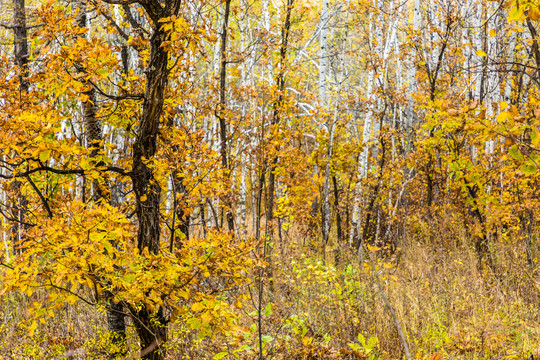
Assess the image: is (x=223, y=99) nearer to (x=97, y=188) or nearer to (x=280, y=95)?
(x=280, y=95)

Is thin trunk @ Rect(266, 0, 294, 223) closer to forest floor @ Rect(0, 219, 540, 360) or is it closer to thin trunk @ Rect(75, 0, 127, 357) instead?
forest floor @ Rect(0, 219, 540, 360)

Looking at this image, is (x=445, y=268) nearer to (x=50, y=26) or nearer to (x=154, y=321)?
(x=154, y=321)

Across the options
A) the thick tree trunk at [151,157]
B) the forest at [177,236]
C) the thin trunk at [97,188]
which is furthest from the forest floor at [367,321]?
the thick tree trunk at [151,157]

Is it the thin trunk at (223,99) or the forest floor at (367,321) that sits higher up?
the thin trunk at (223,99)

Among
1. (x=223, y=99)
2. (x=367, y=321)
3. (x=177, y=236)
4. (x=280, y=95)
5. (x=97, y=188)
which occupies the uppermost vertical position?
(x=280, y=95)

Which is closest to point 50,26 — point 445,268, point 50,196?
point 50,196

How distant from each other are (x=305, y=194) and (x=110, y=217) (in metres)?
4.97

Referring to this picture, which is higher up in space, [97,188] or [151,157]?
[151,157]

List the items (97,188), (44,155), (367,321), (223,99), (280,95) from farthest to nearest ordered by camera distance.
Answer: (280,95) < (223,99) < (367,321) < (97,188) < (44,155)

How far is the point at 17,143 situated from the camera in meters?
2.33

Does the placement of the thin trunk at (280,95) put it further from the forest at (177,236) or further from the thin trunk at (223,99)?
the thin trunk at (223,99)

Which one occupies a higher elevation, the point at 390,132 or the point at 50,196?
the point at 390,132

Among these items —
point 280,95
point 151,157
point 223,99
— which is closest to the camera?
point 151,157

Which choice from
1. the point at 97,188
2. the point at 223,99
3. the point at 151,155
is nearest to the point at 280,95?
the point at 223,99
